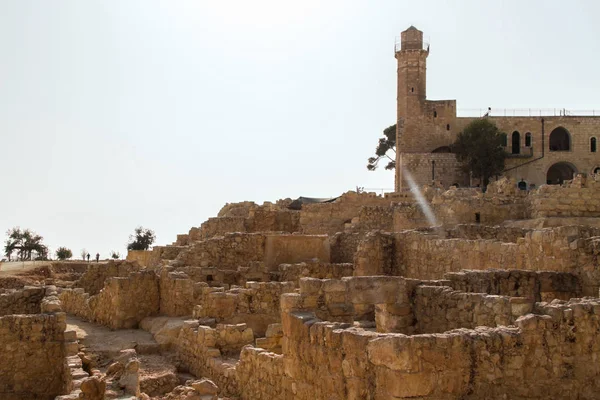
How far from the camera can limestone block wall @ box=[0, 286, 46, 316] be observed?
39.4ft

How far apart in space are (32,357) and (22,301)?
8.71 ft

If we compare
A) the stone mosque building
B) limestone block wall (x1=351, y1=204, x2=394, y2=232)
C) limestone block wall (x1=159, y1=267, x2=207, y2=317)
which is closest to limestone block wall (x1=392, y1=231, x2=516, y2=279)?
limestone block wall (x1=159, y1=267, x2=207, y2=317)

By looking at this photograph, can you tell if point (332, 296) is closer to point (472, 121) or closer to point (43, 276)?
point (43, 276)

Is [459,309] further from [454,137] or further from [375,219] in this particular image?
[454,137]

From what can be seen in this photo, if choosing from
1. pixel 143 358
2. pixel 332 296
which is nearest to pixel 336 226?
pixel 143 358

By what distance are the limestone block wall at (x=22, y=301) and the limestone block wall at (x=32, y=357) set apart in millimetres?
2000

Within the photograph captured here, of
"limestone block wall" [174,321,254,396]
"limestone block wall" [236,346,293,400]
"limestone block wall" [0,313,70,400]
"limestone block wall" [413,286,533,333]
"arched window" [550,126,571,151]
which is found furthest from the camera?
"arched window" [550,126,571,151]

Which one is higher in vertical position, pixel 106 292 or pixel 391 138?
pixel 391 138

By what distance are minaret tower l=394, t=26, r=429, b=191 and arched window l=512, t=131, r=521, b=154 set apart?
244 inches

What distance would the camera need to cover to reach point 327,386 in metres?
5.93

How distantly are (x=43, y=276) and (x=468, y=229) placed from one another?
1796cm

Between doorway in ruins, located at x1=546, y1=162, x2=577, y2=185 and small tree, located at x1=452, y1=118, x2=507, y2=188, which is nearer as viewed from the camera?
small tree, located at x1=452, y1=118, x2=507, y2=188

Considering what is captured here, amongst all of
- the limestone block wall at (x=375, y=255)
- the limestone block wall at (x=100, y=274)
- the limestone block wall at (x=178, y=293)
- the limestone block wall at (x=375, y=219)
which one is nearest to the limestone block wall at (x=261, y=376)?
the limestone block wall at (x=178, y=293)

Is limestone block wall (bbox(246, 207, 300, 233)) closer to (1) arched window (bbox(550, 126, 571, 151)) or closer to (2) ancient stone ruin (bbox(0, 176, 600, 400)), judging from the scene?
(2) ancient stone ruin (bbox(0, 176, 600, 400))
